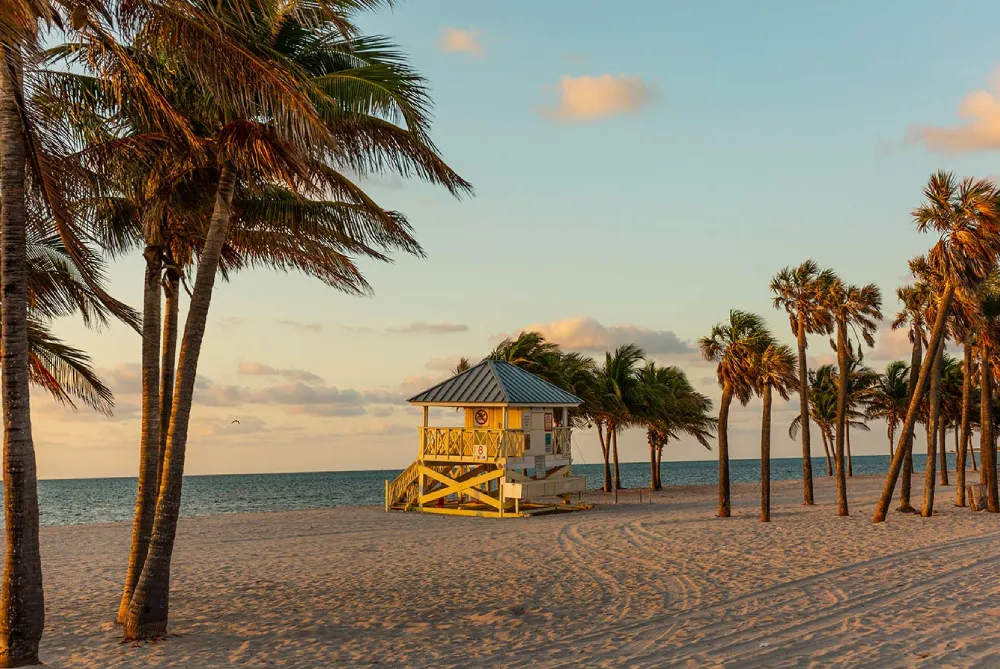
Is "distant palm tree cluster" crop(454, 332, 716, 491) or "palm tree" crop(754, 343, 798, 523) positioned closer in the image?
"palm tree" crop(754, 343, 798, 523)

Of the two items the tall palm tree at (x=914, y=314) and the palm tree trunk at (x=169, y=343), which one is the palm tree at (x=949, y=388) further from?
the palm tree trunk at (x=169, y=343)

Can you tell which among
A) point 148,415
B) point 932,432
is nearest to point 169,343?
point 148,415

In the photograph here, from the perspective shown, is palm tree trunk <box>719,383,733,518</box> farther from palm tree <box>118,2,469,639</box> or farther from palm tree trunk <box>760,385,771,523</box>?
palm tree <box>118,2,469,639</box>

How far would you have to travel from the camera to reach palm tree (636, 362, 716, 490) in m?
39.9

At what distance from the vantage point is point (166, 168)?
10.7 m

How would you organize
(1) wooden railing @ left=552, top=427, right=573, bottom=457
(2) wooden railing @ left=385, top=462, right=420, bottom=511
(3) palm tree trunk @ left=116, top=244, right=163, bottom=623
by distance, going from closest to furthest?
1. (3) palm tree trunk @ left=116, top=244, right=163, bottom=623
2. (2) wooden railing @ left=385, top=462, right=420, bottom=511
3. (1) wooden railing @ left=552, top=427, right=573, bottom=457

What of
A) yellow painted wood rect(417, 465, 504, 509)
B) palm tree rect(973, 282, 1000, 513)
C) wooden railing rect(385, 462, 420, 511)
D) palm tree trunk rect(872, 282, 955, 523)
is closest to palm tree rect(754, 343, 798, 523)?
palm tree trunk rect(872, 282, 955, 523)

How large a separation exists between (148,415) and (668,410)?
111ft

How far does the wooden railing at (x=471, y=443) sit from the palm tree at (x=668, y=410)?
13.6 meters

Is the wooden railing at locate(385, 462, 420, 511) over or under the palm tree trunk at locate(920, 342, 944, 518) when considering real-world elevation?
under

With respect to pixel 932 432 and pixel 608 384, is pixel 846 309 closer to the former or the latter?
pixel 932 432

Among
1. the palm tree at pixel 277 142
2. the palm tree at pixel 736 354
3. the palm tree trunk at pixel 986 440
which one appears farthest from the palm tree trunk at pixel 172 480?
the palm tree trunk at pixel 986 440

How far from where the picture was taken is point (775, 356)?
74.9ft

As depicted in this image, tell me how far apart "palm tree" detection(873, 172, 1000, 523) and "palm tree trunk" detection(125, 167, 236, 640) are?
19057mm
